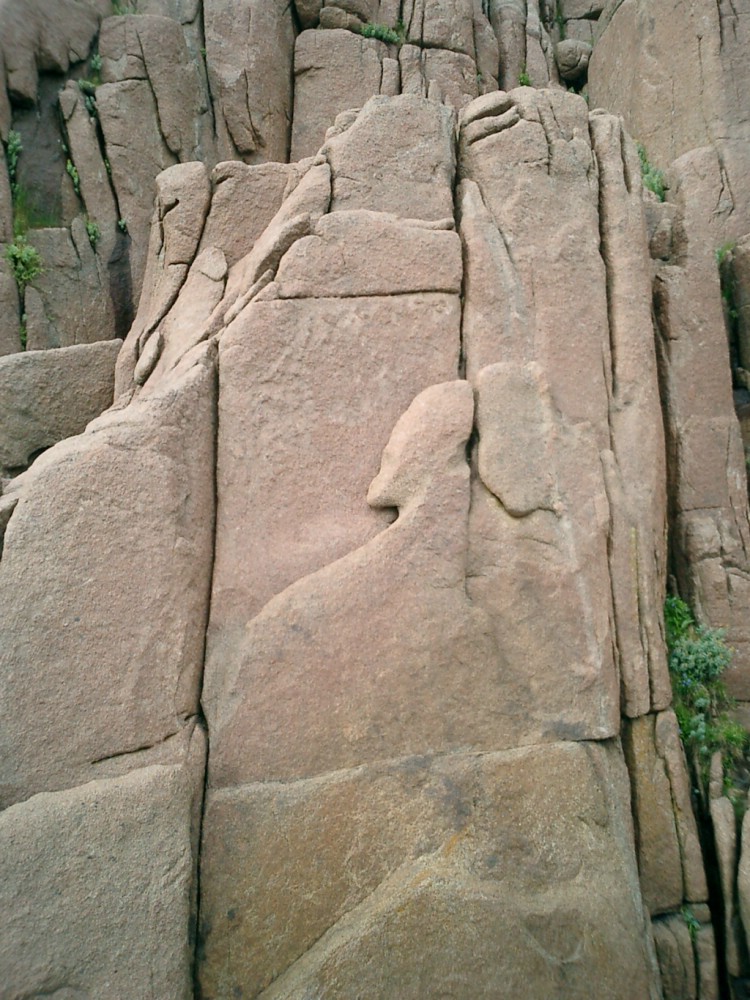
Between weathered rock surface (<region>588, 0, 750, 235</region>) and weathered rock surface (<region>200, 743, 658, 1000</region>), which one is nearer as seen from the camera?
weathered rock surface (<region>200, 743, 658, 1000</region>)

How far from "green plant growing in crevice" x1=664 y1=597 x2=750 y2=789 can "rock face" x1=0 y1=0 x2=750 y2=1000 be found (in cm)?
34

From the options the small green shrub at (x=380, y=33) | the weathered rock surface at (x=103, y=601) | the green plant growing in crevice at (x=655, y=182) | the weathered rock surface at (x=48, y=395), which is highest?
the small green shrub at (x=380, y=33)

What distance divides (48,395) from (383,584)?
3605mm

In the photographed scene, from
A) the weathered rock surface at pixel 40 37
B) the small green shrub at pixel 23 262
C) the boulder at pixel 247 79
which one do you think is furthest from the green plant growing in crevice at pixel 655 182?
the weathered rock surface at pixel 40 37

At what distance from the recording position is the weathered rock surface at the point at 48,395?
6.12 meters

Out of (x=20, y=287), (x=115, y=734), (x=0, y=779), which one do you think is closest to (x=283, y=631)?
(x=115, y=734)

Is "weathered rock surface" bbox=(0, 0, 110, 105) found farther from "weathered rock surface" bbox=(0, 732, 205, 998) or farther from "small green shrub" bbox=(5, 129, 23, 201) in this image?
"weathered rock surface" bbox=(0, 732, 205, 998)

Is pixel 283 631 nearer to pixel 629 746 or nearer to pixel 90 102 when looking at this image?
pixel 629 746

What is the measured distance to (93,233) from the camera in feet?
27.9

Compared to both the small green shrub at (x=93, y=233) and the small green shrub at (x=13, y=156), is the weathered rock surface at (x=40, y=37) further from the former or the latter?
the small green shrub at (x=93, y=233)

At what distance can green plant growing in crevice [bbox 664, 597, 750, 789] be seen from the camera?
5.51 meters

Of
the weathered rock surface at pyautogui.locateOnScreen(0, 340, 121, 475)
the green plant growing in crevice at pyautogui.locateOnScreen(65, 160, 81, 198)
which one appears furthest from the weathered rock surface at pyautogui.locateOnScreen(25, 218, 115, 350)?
the weathered rock surface at pyautogui.locateOnScreen(0, 340, 121, 475)

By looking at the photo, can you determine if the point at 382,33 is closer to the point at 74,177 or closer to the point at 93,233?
the point at 74,177

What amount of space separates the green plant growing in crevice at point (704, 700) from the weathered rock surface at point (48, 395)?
5381mm
